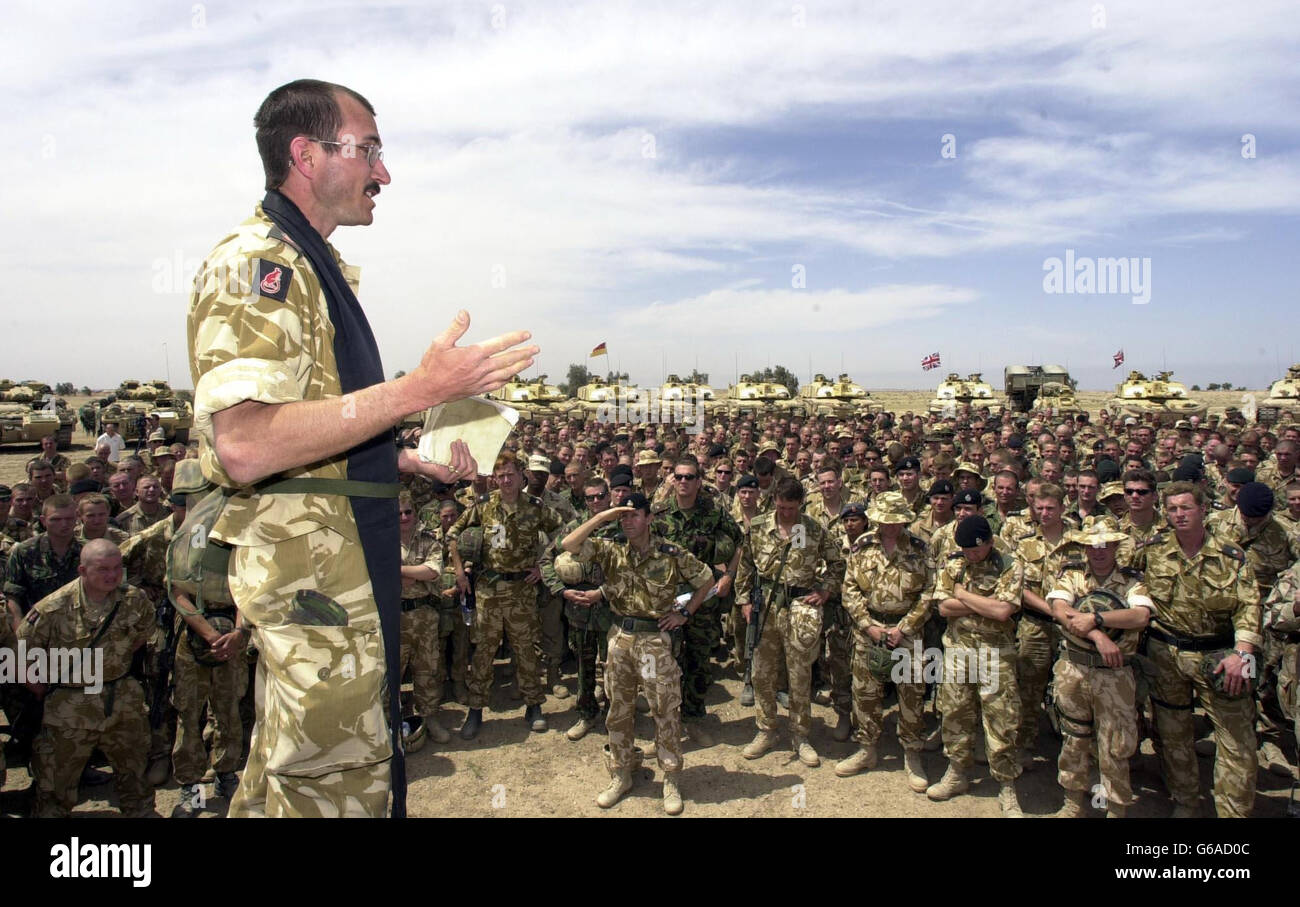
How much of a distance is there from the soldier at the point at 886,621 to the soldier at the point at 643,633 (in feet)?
4.77

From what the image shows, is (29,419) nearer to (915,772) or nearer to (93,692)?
(93,692)

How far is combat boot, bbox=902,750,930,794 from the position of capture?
6316 millimetres

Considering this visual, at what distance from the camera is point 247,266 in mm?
1720

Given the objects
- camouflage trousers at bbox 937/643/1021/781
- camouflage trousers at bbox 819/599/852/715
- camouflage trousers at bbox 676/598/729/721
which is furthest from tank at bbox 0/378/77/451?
camouflage trousers at bbox 937/643/1021/781

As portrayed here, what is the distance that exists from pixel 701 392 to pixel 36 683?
26421 mm

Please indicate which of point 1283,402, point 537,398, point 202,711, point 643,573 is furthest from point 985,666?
point 1283,402

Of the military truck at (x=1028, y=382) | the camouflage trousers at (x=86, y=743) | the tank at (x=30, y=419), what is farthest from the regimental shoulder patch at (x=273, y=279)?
the military truck at (x=1028, y=382)

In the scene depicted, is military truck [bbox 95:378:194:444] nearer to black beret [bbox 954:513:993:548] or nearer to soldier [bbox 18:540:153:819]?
soldier [bbox 18:540:153:819]

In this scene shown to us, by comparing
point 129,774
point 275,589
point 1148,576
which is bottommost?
point 129,774

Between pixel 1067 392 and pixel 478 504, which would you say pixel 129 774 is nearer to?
pixel 478 504

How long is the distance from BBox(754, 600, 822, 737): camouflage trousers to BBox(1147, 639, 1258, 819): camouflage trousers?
2.58 meters

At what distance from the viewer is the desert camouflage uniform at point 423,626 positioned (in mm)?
7336

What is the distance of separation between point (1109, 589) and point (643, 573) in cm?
344
